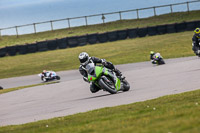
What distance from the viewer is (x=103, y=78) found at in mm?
12422

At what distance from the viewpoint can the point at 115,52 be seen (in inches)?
1357

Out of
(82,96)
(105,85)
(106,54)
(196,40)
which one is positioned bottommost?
(106,54)

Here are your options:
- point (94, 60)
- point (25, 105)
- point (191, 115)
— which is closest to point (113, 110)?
point (191, 115)

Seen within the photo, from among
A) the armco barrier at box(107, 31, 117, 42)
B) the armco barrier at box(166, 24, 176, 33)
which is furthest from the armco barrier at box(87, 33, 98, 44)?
the armco barrier at box(166, 24, 176, 33)

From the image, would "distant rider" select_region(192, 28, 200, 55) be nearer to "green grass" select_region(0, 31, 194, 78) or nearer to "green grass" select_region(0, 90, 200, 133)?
"green grass" select_region(0, 90, 200, 133)

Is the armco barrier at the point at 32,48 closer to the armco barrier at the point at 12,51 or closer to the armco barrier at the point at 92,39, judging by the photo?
the armco barrier at the point at 12,51

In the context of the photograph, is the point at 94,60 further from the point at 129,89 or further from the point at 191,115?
the point at 191,115

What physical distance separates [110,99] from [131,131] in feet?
18.0

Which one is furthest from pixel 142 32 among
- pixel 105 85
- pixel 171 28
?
pixel 105 85

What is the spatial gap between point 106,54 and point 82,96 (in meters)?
20.3

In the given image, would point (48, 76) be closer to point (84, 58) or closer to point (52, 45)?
point (84, 58)

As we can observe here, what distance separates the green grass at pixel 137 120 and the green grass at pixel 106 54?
60.5ft

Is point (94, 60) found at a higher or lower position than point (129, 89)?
higher

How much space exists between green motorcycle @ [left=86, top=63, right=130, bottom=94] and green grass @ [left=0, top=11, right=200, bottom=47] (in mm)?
32333
